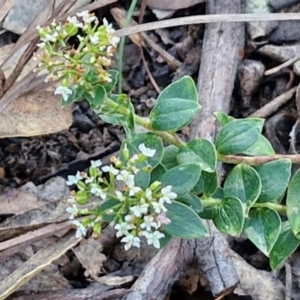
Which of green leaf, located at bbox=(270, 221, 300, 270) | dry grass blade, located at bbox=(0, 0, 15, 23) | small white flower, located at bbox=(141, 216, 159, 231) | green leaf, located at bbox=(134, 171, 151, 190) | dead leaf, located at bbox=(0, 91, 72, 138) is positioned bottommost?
green leaf, located at bbox=(270, 221, 300, 270)

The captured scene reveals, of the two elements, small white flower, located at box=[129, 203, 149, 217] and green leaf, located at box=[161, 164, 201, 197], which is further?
green leaf, located at box=[161, 164, 201, 197]

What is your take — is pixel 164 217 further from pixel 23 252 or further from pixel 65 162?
pixel 65 162

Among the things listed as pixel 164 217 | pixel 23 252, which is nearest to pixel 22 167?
pixel 23 252

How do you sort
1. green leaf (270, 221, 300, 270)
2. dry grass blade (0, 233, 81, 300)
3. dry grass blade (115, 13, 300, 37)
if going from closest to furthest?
green leaf (270, 221, 300, 270)
dry grass blade (0, 233, 81, 300)
dry grass blade (115, 13, 300, 37)

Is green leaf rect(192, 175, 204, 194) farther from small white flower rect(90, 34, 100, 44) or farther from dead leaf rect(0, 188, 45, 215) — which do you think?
dead leaf rect(0, 188, 45, 215)

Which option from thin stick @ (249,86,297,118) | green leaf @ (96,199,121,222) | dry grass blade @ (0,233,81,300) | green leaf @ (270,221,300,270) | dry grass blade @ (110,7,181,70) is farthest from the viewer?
dry grass blade @ (110,7,181,70)

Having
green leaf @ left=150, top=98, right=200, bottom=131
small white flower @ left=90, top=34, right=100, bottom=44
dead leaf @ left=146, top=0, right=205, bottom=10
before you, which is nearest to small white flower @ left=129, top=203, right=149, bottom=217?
green leaf @ left=150, top=98, right=200, bottom=131

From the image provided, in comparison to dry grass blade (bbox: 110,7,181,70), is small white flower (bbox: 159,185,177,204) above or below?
below
